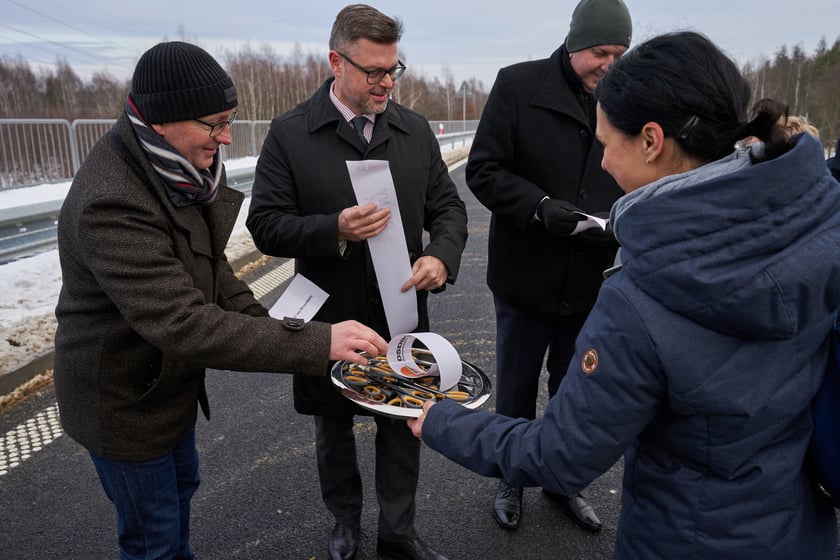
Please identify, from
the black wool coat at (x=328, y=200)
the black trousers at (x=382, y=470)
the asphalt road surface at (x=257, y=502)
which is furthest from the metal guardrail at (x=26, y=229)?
the black trousers at (x=382, y=470)

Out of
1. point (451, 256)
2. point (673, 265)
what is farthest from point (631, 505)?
point (451, 256)

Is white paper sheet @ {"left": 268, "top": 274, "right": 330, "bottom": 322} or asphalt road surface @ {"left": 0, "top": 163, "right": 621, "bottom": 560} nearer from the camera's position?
white paper sheet @ {"left": 268, "top": 274, "right": 330, "bottom": 322}

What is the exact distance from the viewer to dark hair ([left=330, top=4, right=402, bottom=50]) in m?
2.59

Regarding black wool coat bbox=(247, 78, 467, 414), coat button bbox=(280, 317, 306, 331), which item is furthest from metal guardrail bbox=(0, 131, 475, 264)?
coat button bbox=(280, 317, 306, 331)

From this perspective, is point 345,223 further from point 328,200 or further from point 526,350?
point 526,350

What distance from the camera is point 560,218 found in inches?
105

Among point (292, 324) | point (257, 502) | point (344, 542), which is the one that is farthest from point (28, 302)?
point (292, 324)

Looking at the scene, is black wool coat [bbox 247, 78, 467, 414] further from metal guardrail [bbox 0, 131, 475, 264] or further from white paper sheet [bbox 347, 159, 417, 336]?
metal guardrail [bbox 0, 131, 475, 264]

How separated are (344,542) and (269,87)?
60340 mm

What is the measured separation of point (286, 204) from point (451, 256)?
27.6 inches

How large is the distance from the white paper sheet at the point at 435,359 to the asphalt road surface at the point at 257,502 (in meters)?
1.21

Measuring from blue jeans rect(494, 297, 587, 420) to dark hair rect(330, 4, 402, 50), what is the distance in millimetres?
1339

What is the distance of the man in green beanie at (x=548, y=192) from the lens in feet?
8.99

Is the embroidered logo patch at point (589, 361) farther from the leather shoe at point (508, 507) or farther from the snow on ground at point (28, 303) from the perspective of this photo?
the snow on ground at point (28, 303)
